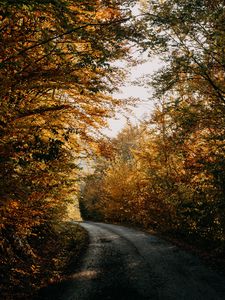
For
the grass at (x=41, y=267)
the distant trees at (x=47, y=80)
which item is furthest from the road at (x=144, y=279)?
the distant trees at (x=47, y=80)

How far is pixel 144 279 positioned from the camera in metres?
8.48

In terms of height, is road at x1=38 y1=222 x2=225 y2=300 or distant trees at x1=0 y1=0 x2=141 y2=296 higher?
distant trees at x1=0 y1=0 x2=141 y2=296

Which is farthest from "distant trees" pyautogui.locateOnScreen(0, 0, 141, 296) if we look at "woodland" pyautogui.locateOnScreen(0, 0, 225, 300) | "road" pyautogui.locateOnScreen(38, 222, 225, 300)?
"road" pyautogui.locateOnScreen(38, 222, 225, 300)

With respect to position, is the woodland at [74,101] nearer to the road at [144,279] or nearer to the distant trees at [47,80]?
the distant trees at [47,80]

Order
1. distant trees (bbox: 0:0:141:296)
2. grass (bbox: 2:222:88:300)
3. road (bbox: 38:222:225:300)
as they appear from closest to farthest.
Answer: distant trees (bbox: 0:0:141:296) < road (bbox: 38:222:225:300) < grass (bbox: 2:222:88:300)

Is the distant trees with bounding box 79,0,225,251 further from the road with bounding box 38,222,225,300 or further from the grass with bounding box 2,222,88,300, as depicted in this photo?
the grass with bounding box 2,222,88,300

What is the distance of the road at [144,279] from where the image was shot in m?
7.30

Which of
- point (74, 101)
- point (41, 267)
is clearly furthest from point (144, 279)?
point (74, 101)

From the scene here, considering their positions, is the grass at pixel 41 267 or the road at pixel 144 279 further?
the grass at pixel 41 267

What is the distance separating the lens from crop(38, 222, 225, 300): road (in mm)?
7298

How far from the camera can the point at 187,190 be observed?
44.6 feet

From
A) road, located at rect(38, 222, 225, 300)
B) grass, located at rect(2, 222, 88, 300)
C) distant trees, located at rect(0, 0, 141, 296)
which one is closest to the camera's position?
distant trees, located at rect(0, 0, 141, 296)

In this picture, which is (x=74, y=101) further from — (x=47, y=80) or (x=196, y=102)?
(x=196, y=102)

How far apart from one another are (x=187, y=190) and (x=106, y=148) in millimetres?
5990
